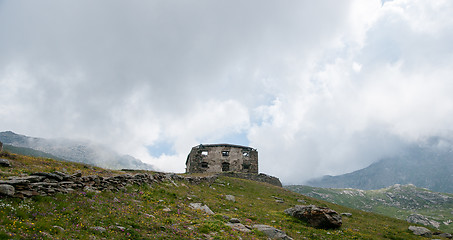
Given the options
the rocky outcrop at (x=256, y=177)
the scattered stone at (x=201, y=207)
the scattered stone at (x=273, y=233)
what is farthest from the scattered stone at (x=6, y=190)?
the rocky outcrop at (x=256, y=177)

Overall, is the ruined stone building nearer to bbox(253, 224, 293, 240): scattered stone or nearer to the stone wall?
the stone wall

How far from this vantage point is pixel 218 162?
64438mm

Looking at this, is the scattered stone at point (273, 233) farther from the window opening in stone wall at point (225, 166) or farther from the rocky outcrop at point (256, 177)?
the window opening in stone wall at point (225, 166)

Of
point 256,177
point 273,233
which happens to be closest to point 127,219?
point 273,233

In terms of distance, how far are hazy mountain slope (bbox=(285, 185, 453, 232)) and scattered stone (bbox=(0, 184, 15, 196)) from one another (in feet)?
475

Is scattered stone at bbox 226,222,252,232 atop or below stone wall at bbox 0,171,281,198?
below

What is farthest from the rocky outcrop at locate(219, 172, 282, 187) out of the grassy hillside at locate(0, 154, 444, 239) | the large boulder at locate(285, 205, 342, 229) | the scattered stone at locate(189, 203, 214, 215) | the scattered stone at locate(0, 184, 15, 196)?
the scattered stone at locate(0, 184, 15, 196)

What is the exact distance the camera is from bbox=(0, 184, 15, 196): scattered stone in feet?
30.3

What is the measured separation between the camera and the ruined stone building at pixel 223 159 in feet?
208

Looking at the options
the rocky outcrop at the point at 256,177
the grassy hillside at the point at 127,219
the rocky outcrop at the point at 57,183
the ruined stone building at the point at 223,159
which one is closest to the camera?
the grassy hillside at the point at 127,219

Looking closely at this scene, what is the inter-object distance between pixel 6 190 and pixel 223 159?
2227 inches

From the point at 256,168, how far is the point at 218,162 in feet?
36.2

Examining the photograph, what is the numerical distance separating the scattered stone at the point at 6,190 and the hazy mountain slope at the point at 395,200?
14492cm

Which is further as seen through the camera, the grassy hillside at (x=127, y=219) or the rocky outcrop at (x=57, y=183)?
the rocky outcrop at (x=57, y=183)
